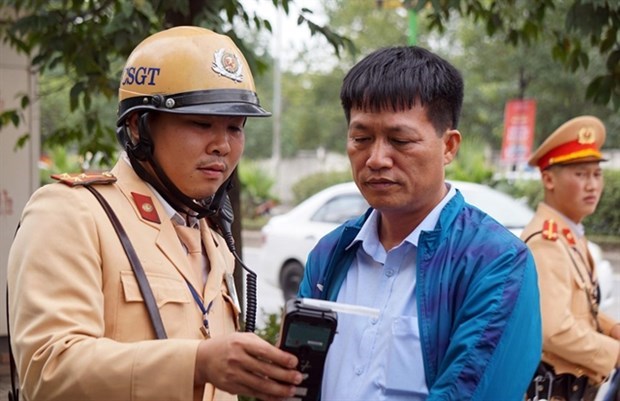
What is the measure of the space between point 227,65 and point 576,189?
269cm

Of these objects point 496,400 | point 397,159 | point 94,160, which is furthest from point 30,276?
point 94,160

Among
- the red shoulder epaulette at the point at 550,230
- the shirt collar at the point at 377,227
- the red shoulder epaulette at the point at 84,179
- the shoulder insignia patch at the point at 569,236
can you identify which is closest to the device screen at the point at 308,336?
the shirt collar at the point at 377,227

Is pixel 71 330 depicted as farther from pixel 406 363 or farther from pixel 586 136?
pixel 586 136

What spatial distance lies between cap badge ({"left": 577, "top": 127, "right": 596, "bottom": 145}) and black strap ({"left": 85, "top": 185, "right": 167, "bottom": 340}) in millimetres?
3043

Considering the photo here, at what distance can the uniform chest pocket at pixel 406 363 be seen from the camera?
2018mm

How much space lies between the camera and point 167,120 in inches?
90.0

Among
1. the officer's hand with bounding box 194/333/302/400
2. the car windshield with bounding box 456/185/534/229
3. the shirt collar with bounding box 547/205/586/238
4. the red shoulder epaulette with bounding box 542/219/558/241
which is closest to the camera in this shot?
the officer's hand with bounding box 194/333/302/400

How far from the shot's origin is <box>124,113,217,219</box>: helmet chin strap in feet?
7.52

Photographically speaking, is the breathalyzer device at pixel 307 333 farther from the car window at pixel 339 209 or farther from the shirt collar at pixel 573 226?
the car window at pixel 339 209

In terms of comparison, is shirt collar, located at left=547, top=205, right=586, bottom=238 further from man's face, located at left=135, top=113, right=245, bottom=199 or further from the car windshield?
the car windshield

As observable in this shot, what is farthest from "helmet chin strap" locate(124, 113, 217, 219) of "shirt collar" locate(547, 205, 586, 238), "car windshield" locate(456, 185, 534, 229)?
"car windshield" locate(456, 185, 534, 229)

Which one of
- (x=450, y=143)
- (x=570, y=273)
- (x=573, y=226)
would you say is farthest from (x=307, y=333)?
(x=573, y=226)

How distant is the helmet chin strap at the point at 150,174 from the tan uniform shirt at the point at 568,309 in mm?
2169

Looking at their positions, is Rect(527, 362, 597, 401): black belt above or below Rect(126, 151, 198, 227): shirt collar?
below
